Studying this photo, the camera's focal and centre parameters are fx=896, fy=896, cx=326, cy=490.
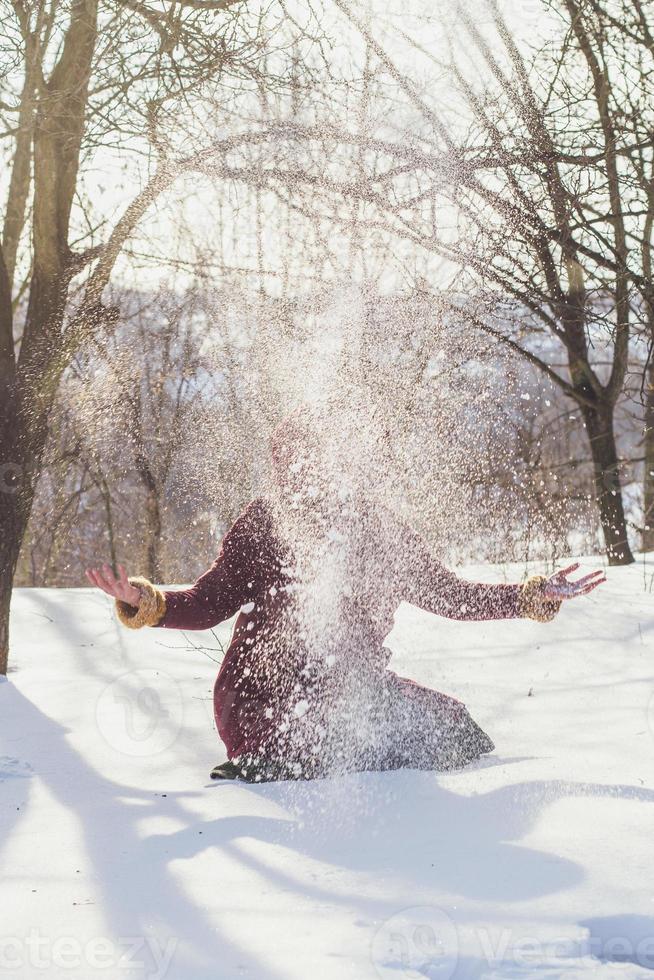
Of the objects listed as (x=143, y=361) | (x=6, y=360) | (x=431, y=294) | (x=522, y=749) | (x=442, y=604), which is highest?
(x=143, y=361)

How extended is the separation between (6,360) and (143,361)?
6.75 meters

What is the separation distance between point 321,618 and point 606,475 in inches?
218

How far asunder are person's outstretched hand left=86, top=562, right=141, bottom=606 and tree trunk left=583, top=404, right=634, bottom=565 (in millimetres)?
5585

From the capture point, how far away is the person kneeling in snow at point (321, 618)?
8.70 ft

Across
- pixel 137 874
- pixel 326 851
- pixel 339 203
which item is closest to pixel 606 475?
pixel 339 203

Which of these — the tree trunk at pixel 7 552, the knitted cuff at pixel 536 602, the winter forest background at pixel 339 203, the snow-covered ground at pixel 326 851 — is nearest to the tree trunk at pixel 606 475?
the winter forest background at pixel 339 203

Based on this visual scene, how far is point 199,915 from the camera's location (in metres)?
1.70

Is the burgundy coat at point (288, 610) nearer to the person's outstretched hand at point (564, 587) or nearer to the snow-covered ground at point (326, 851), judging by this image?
the person's outstretched hand at point (564, 587)

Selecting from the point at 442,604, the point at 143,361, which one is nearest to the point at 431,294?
the point at 442,604

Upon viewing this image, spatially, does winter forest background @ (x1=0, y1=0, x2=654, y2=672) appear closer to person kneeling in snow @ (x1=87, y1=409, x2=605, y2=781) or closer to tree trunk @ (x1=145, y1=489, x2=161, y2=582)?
person kneeling in snow @ (x1=87, y1=409, x2=605, y2=781)

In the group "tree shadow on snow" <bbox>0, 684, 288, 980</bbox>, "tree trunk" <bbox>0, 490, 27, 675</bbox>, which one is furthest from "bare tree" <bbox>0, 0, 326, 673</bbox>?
"tree shadow on snow" <bbox>0, 684, 288, 980</bbox>

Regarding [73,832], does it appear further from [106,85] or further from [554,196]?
[106,85]

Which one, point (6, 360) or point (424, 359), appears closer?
point (6, 360)

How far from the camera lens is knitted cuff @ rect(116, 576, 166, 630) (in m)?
2.56
